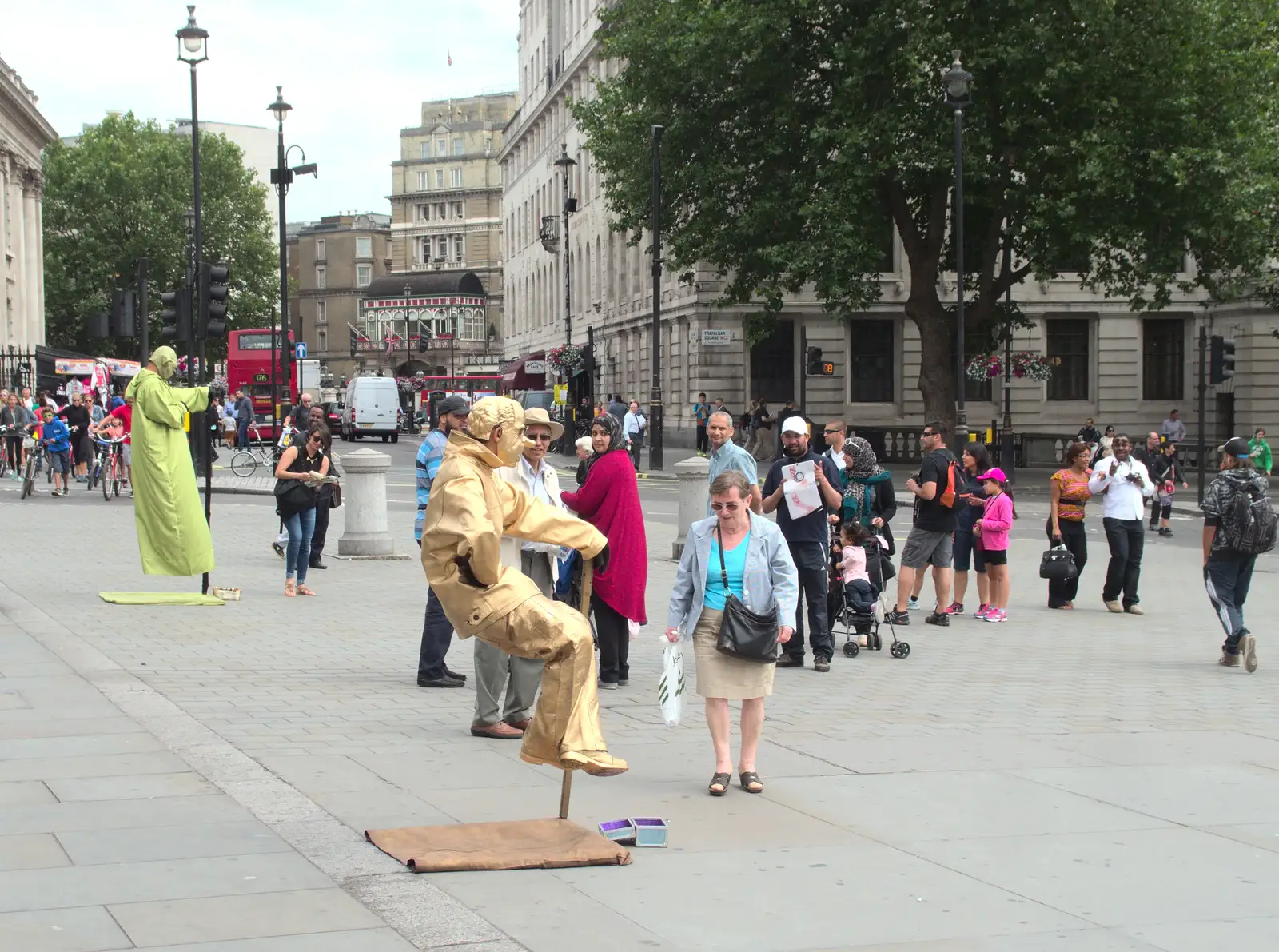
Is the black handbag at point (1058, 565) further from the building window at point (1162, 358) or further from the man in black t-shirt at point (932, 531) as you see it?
the building window at point (1162, 358)

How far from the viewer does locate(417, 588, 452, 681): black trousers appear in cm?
983

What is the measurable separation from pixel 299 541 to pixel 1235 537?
7740mm

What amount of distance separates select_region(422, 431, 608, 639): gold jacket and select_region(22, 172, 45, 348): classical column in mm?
68088

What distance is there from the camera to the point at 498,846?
19.7 ft

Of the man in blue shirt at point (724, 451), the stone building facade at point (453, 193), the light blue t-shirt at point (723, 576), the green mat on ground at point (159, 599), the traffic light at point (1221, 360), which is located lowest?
the green mat on ground at point (159, 599)

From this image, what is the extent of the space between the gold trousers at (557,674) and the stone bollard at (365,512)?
41.6 ft

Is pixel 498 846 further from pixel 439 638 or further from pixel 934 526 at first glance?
pixel 934 526

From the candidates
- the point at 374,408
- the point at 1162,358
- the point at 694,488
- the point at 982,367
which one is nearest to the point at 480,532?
the point at 694,488

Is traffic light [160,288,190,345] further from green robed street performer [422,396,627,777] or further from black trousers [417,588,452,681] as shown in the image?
green robed street performer [422,396,627,777]

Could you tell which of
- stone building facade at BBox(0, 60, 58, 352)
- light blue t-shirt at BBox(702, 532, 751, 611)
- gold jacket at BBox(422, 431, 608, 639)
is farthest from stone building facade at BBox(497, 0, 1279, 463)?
gold jacket at BBox(422, 431, 608, 639)

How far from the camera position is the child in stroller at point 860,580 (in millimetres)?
12172

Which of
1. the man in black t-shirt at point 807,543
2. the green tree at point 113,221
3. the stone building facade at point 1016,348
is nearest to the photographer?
the man in black t-shirt at point 807,543

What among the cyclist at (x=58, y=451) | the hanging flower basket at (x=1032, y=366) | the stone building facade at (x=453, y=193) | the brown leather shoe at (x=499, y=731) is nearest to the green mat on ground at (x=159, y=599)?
the brown leather shoe at (x=499, y=731)

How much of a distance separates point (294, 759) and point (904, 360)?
148 ft
